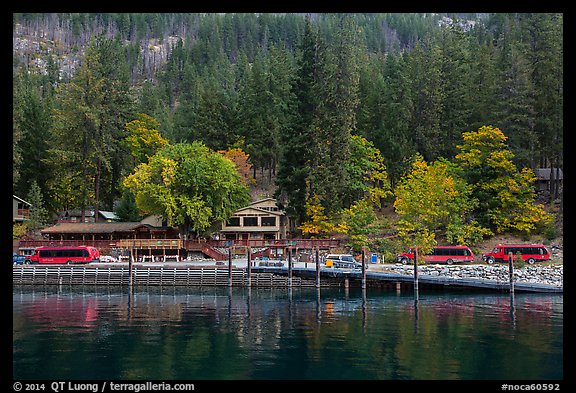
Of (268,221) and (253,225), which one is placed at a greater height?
(268,221)

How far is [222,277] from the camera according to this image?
60.4 metres

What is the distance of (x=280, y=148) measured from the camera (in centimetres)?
9569

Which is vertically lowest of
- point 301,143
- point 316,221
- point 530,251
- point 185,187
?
point 530,251

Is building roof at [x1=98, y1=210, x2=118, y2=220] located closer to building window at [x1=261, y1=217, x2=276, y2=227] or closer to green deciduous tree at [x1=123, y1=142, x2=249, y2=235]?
green deciduous tree at [x1=123, y1=142, x2=249, y2=235]

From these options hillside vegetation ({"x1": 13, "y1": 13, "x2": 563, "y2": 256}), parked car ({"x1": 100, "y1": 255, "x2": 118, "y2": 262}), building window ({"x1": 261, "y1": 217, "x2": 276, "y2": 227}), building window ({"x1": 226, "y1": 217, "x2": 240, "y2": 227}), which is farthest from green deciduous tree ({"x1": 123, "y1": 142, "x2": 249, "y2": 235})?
parked car ({"x1": 100, "y1": 255, "x2": 118, "y2": 262})

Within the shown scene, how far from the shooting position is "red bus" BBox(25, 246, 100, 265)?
69.2 meters

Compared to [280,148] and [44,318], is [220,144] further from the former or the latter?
[44,318]

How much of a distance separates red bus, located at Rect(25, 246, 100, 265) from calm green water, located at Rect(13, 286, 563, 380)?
1503 cm

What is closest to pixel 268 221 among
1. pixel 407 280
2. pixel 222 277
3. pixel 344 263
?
pixel 222 277

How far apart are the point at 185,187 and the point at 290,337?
4354 centimetres

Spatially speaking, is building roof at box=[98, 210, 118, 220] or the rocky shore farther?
building roof at box=[98, 210, 118, 220]

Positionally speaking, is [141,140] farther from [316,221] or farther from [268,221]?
[316,221]
